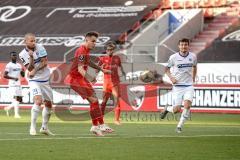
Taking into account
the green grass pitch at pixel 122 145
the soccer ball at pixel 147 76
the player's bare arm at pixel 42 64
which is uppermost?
the soccer ball at pixel 147 76

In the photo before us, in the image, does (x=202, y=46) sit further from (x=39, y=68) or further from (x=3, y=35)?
(x=39, y=68)

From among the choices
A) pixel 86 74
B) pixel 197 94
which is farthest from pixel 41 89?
pixel 197 94

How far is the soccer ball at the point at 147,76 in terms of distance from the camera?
35531 mm

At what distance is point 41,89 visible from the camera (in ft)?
62.7

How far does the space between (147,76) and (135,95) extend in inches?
69.0

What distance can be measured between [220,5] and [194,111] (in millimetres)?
12532

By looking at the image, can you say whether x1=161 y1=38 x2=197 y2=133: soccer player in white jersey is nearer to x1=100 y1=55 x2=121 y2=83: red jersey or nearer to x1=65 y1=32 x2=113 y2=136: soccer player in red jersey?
x1=65 y1=32 x2=113 y2=136: soccer player in red jersey

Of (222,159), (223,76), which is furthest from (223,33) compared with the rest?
(222,159)

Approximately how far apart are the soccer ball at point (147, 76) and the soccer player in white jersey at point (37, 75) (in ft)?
54.2

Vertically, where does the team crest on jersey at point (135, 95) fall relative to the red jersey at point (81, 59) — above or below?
below

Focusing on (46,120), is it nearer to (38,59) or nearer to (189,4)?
(38,59)

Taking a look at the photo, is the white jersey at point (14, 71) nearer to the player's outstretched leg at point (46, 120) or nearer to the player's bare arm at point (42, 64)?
the player's outstretched leg at point (46, 120)

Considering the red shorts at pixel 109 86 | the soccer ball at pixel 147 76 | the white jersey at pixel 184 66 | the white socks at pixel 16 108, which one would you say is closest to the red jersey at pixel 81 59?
the white jersey at pixel 184 66

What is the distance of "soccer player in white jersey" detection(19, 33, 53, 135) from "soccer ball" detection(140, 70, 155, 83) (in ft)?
54.2
